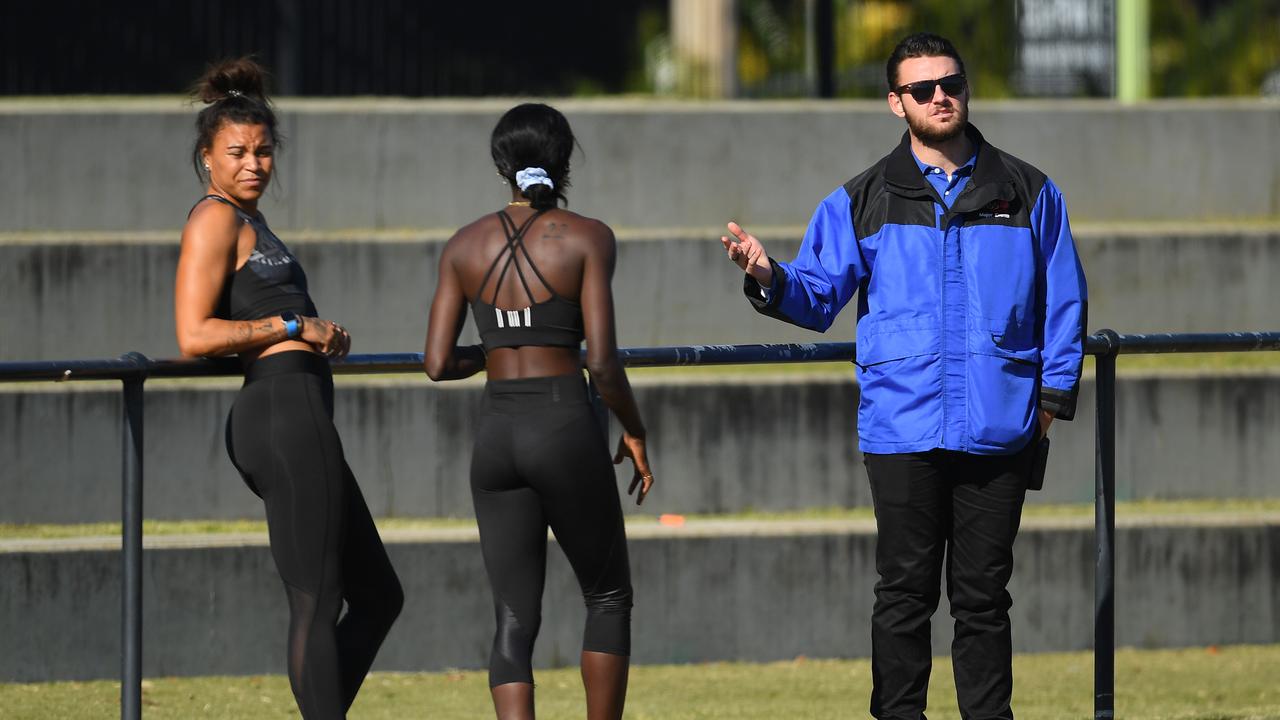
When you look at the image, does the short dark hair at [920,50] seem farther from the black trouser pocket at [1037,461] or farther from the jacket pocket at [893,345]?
the black trouser pocket at [1037,461]

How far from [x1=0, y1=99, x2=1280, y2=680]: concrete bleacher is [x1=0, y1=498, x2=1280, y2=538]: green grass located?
2.8 inches

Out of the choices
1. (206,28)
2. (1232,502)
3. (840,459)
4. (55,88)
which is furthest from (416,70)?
(1232,502)

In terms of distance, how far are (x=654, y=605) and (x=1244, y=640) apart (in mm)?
2835

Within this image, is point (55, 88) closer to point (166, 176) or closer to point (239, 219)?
point (166, 176)

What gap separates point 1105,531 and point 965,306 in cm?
109

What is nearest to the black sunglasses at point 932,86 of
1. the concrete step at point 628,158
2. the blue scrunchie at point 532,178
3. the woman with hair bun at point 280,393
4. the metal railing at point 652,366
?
the metal railing at point 652,366

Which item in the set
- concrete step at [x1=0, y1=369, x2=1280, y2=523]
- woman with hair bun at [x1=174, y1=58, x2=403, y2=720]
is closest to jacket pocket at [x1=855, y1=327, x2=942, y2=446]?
woman with hair bun at [x1=174, y1=58, x2=403, y2=720]

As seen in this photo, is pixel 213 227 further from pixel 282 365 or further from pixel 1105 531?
pixel 1105 531

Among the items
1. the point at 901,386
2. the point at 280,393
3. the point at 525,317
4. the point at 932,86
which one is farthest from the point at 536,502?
the point at 932,86

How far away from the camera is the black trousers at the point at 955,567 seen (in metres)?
4.68

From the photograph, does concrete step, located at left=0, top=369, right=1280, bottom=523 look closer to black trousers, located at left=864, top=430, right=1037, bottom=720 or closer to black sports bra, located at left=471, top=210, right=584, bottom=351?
black trousers, located at left=864, top=430, right=1037, bottom=720

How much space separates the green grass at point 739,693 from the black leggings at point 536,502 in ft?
7.94

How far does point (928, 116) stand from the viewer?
4.73m

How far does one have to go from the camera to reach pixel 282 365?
14.7ft
